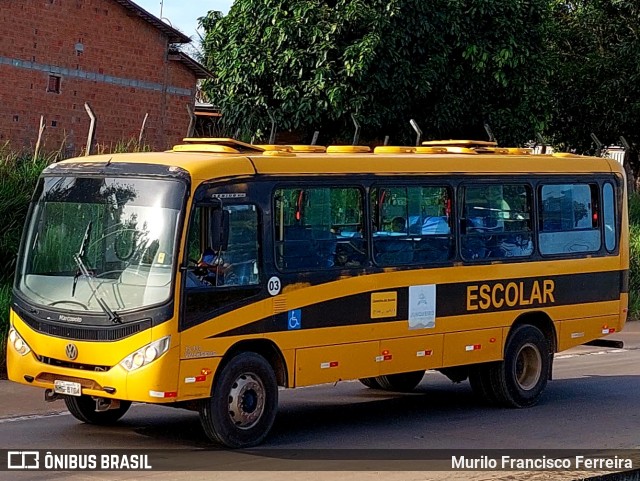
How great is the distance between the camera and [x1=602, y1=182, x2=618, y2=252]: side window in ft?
45.2

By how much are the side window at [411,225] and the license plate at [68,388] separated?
10.2 feet

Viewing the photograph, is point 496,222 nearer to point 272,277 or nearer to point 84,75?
point 272,277

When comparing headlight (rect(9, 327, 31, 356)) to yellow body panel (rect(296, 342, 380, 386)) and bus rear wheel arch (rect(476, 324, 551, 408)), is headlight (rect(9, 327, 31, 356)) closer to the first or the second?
yellow body panel (rect(296, 342, 380, 386))

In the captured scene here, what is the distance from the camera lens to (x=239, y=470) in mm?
9055

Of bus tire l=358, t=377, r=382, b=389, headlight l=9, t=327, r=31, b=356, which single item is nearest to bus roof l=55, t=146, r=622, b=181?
headlight l=9, t=327, r=31, b=356

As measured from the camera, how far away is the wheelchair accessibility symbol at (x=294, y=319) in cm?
1035

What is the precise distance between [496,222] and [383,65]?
11.4 m

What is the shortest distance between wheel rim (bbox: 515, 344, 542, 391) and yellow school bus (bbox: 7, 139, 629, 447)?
0.02m

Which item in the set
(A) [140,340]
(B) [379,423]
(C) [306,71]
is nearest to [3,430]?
(A) [140,340]

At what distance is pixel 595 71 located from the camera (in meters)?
32.1

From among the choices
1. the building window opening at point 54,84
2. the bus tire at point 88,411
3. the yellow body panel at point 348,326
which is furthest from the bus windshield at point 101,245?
the building window opening at point 54,84

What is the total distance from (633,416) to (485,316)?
183 centimetres

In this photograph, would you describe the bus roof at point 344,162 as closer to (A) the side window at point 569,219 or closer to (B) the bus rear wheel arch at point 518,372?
(A) the side window at point 569,219

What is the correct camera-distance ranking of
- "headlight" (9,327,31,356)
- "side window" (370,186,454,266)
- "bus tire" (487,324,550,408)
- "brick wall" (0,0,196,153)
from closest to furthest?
"headlight" (9,327,31,356), "side window" (370,186,454,266), "bus tire" (487,324,550,408), "brick wall" (0,0,196,153)
